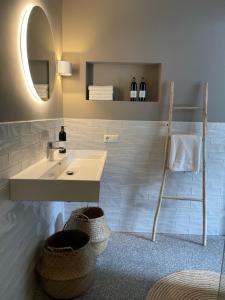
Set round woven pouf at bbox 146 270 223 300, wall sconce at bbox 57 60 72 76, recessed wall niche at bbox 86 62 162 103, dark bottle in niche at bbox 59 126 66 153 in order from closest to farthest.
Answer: round woven pouf at bbox 146 270 223 300 → dark bottle in niche at bbox 59 126 66 153 → wall sconce at bbox 57 60 72 76 → recessed wall niche at bbox 86 62 162 103

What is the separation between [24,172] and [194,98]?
71.6 inches

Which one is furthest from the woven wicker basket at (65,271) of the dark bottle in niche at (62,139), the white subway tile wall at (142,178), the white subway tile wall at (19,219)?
the dark bottle in niche at (62,139)

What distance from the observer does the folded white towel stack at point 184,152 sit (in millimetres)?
2604

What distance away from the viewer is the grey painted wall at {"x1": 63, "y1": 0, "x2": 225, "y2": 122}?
2555 mm

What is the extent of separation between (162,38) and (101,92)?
788 millimetres

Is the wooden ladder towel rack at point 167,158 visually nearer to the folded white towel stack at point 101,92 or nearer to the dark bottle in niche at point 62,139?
the folded white towel stack at point 101,92

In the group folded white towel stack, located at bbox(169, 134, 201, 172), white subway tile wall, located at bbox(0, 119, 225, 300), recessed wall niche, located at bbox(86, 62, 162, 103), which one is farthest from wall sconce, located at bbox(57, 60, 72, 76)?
folded white towel stack, located at bbox(169, 134, 201, 172)

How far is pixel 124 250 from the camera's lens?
8.38 ft

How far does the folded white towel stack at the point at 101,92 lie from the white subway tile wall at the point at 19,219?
738mm

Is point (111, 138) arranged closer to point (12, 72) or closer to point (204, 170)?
point (204, 170)

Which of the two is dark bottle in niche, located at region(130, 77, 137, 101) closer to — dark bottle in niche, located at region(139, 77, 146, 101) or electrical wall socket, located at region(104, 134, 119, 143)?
dark bottle in niche, located at region(139, 77, 146, 101)

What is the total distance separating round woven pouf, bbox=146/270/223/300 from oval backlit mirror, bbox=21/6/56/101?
5.60 feet

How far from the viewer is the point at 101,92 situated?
2.69 m

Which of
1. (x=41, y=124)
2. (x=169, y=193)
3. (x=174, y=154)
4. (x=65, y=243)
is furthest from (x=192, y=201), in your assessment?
(x=41, y=124)
